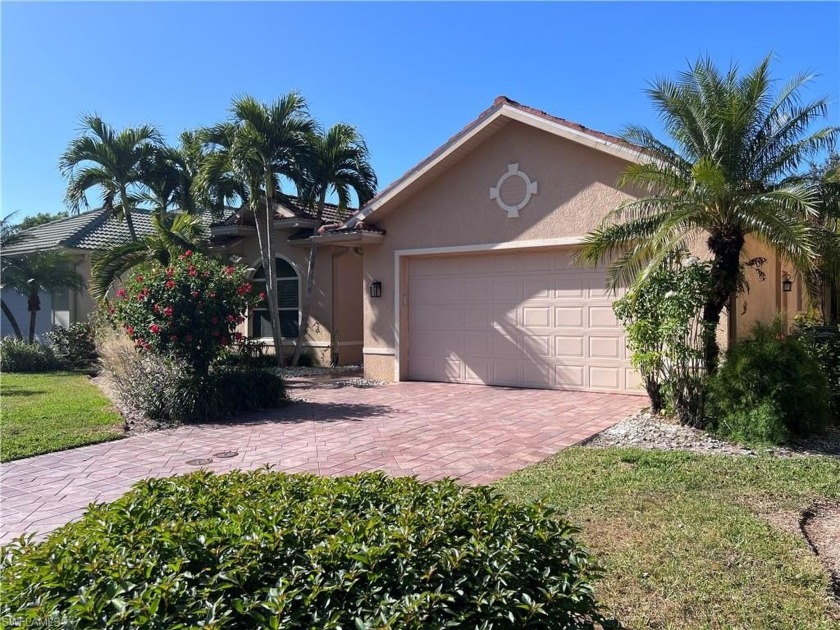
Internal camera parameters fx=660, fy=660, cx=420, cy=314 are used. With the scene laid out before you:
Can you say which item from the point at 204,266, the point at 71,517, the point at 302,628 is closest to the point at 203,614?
the point at 302,628

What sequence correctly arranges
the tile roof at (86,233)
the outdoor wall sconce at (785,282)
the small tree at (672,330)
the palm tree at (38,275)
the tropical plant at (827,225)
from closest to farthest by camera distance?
the tropical plant at (827,225), the small tree at (672,330), the outdoor wall sconce at (785,282), the palm tree at (38,275), the tile roof at (86,233)

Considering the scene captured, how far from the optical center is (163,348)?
34.0ft

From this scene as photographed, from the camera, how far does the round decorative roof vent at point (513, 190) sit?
492 inches

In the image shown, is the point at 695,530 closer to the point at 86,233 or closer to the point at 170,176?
the point at 170,176

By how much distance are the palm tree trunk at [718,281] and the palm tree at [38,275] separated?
1682cm

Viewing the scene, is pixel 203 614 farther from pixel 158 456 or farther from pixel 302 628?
pixel 158 456

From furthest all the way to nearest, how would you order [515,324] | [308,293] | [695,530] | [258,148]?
[308,293] < [258,148] < [515,324] < [695,530]

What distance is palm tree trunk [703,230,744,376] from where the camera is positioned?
8.87m

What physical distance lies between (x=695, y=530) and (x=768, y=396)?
384 cm

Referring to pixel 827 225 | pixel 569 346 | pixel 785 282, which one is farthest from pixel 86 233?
pixel 827 225

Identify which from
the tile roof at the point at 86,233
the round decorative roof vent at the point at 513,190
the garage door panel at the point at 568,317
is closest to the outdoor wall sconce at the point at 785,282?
the garage door panel at the point at 568,317

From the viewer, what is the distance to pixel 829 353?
9.41 metres

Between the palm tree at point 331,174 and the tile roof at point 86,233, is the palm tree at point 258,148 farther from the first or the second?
the tile roof at point 86,233

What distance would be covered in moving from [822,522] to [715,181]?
4.21m
